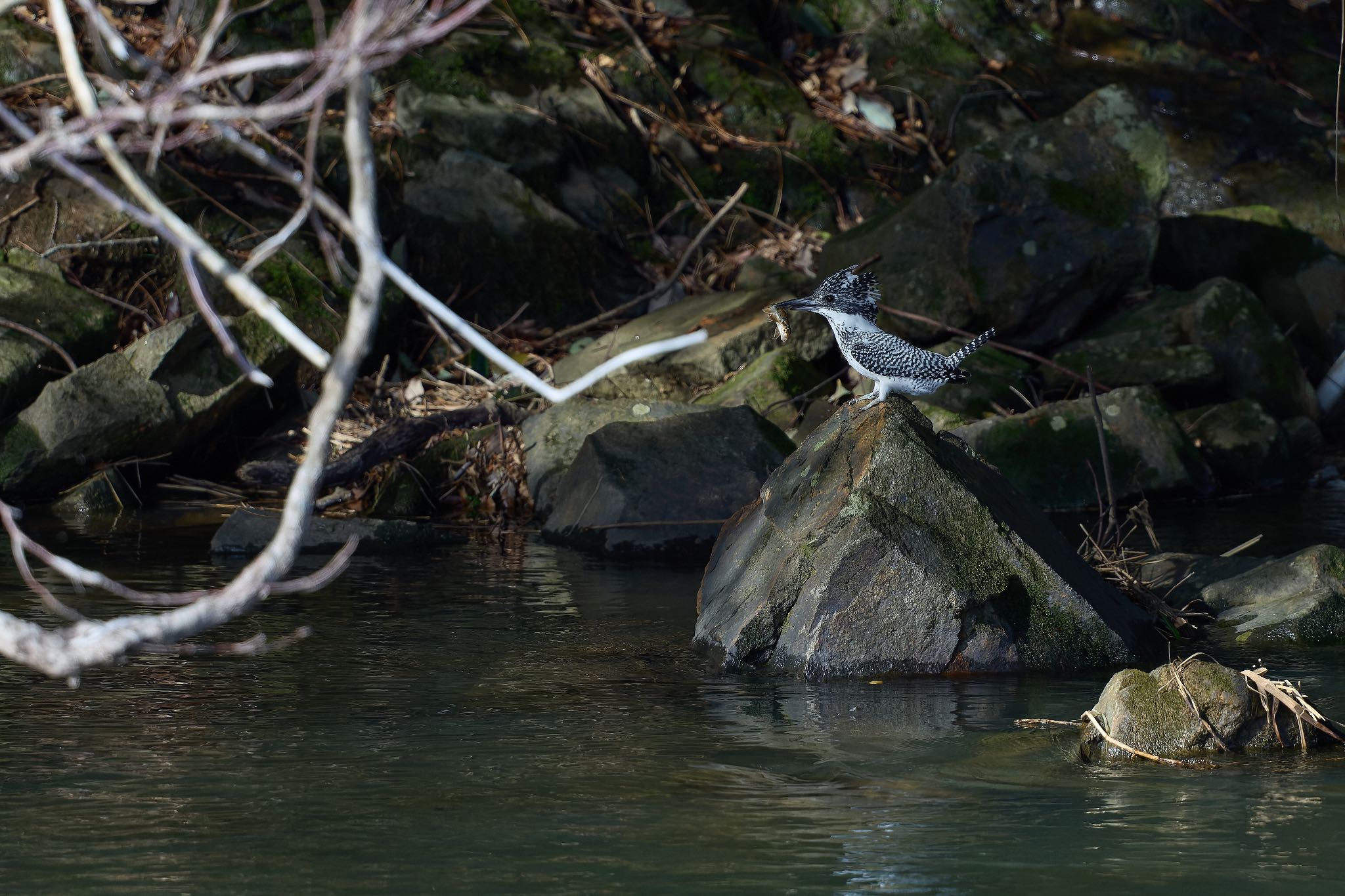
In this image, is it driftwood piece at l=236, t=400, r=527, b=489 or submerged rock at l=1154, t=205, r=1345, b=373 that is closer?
driftwood piece at l=236, t=400, r=527, b=489

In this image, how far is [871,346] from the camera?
723 centimetres

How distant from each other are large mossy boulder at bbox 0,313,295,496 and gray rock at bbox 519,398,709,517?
2.09 meters

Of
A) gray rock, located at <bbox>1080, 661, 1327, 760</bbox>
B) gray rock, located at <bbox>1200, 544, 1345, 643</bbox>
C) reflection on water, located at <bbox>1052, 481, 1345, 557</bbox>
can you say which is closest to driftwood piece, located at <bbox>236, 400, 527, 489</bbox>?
reflection on water, located at <bbox>1052, 481, 1345, 557</bbox>

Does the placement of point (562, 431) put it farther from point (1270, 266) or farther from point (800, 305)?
point (1270, 266)

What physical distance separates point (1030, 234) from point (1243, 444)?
7.90 ft

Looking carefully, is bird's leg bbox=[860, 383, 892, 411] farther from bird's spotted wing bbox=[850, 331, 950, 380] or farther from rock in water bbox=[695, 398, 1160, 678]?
rock in water bbox=[695, 398, 1160, 678]

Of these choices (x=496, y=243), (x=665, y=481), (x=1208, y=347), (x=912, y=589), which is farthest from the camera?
(x=496, y=243)

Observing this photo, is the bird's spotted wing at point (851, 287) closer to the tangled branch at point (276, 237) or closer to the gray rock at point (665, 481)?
the gray rock at point (665, 481)

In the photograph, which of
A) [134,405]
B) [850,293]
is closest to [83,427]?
[134,405]

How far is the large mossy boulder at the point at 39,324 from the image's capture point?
11.8 metres

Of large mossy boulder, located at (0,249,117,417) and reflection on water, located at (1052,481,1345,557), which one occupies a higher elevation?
large mossy boulder, located at (0,249,117,417)

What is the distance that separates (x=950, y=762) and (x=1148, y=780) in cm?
65

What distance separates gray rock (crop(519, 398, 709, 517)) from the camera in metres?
11.5

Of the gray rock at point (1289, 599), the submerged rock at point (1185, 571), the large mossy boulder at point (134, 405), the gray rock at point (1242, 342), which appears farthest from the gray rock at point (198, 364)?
the gray rock at point (1242, 342)
